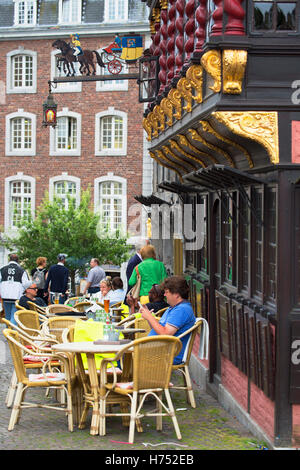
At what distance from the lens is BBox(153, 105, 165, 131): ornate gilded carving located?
1661 centimetres

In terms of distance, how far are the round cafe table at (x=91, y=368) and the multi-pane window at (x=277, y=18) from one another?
3466mm

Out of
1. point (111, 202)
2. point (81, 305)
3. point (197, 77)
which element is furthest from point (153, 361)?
point (111, 202)

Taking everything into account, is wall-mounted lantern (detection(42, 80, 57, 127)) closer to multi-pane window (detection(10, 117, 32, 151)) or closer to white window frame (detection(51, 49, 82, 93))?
white window frame (detection(51, 49, 82, 93))

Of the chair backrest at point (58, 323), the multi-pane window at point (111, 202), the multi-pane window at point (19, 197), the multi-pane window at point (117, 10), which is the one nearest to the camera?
the chair backrest at point (58, 323)

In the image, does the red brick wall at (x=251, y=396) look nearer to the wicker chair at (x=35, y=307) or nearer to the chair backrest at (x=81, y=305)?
the chair backrest at (x=81, y=305)

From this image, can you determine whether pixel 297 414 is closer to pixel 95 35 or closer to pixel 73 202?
pixel 73 202

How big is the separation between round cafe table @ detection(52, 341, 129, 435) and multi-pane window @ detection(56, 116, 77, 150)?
32225 mm

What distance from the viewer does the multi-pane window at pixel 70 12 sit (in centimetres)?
4156

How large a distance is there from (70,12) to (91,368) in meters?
34.4

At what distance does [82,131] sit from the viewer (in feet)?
135

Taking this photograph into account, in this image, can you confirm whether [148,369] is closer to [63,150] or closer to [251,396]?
[251,396]

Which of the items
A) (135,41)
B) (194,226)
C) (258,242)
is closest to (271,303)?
(258,242)

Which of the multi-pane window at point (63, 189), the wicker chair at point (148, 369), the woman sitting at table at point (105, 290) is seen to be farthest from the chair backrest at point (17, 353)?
the multi-pane window at point (63, 189)

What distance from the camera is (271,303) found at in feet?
29.9
